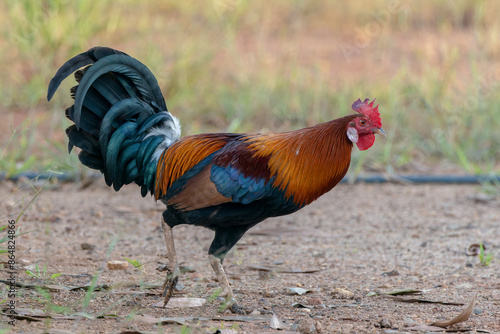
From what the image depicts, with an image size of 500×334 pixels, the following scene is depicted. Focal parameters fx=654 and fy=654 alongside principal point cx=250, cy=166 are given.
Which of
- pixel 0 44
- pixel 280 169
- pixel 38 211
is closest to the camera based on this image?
pixel 280 169

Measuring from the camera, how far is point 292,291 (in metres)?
4.10

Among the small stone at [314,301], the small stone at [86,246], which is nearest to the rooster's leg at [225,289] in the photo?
the small stone at [314,301]

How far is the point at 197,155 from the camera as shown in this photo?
3.99 m

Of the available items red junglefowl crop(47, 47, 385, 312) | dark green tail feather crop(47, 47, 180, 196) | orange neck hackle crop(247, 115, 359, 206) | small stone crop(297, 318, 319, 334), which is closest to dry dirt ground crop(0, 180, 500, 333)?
small stone crop(297, 318, 319, 334)

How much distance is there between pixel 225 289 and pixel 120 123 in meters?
1.23

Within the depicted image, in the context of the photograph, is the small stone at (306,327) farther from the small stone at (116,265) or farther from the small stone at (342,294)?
the small stone at (116,265)

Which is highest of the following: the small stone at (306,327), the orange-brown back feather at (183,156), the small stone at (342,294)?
the orange-brown back feather at (183,156)

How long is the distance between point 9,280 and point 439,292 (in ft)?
8.57

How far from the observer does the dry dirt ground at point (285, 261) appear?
3.47 m

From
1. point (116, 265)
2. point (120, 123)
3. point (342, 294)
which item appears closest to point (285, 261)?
point (342, 294)

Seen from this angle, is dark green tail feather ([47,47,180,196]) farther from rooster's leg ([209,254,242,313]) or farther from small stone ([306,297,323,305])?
small stone ([306,297,323,305])

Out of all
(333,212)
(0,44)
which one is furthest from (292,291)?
(0,44)

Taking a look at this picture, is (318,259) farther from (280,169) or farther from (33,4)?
(33,4)

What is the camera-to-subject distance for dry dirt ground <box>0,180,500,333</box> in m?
3.47
